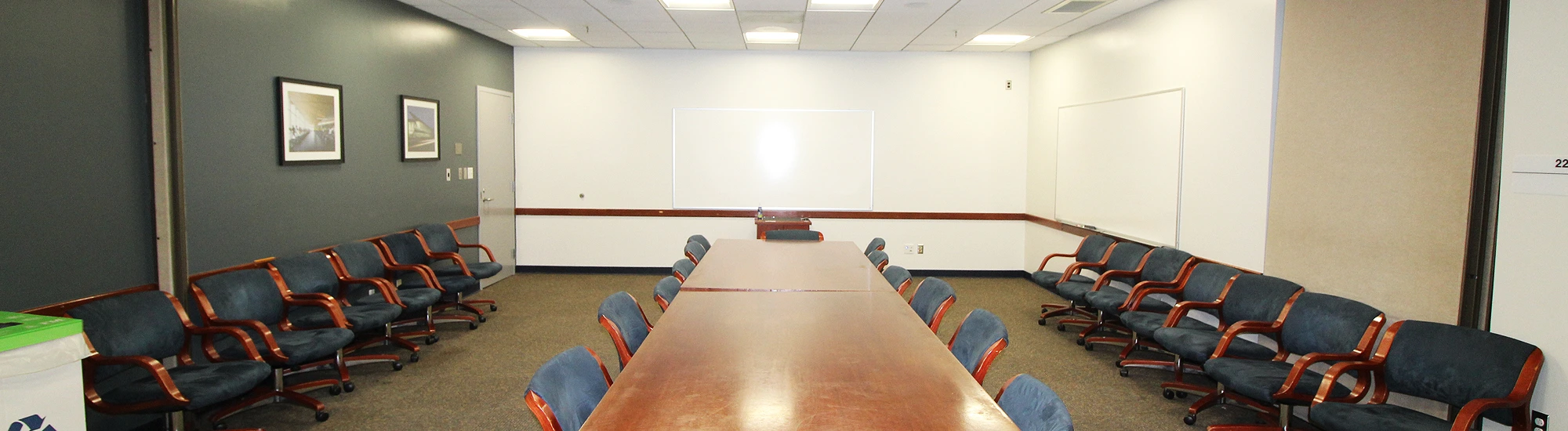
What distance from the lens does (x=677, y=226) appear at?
27.6 ft

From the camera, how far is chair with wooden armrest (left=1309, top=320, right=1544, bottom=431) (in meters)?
2.74

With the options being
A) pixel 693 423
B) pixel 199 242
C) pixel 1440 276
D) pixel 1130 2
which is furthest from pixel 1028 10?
pixel 199 242

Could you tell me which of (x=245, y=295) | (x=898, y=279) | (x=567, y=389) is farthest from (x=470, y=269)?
(x=567, y=389)

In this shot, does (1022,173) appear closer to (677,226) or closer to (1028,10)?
(1028,10)

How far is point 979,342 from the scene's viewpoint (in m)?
2.94

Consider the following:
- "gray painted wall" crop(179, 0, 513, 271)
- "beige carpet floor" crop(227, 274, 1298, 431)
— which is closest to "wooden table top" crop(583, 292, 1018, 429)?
"beige carpet floor" crop(227, 274, 1298, 431)

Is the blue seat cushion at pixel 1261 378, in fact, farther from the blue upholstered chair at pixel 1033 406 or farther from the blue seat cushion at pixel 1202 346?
the blue upholstered chair at pixel 1033 406

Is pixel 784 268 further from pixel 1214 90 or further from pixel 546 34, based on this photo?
pixel 546 34

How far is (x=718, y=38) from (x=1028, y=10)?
2934mm

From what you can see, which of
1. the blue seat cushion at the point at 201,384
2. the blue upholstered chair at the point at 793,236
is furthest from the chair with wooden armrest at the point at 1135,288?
the blue seat cushion at the point at 201,384

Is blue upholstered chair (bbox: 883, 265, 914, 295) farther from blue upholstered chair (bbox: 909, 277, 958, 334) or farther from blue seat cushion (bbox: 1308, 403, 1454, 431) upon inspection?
blue seat cushion (bbox: 1308, 403, 1454, 431)

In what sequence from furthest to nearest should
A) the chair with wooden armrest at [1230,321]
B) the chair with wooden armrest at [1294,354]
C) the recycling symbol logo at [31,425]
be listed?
1. the chair with wooden armrest at [1230,321]
2. the chair with wooden armrest at [1294,354]
3. the recycling symbol logo at [31,425]

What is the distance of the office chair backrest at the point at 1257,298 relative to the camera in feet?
13.1

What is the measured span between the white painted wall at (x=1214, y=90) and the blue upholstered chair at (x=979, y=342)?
2.47m
